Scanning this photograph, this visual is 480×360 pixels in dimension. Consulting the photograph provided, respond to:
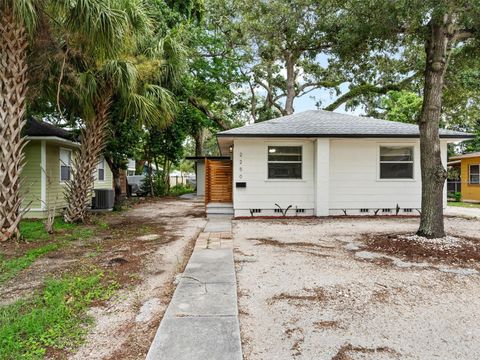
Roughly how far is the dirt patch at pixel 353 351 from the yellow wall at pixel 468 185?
59.7 feet

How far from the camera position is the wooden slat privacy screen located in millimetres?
11594

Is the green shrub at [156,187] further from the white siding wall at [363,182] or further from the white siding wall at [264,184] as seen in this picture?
the white siding wall at [363,182]

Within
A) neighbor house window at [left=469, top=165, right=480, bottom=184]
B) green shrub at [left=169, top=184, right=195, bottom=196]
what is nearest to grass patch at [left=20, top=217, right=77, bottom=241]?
green shrub at [left=169, top=184, right=195, bottom=196]

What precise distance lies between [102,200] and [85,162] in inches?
180

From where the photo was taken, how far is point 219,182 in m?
11.7

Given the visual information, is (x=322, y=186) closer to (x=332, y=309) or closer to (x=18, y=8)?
(x=332, y=309)

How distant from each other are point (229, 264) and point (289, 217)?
5.82 meters

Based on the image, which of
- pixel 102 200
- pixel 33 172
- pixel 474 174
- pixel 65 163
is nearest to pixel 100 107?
pixel 33 172

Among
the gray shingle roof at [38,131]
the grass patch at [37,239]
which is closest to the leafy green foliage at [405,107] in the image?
the gray shingle roof at [38,131]

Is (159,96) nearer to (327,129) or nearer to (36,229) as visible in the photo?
(36,229)

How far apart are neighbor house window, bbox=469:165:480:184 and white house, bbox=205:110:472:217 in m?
8.39

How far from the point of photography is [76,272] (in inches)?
185

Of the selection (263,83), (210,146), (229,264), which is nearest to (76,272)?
(229,264)

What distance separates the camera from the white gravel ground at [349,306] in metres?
2.67
